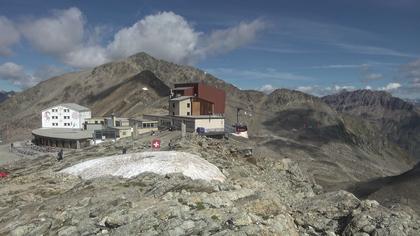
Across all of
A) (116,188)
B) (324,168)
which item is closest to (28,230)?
(116,188)

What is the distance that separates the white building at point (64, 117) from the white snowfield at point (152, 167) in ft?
297

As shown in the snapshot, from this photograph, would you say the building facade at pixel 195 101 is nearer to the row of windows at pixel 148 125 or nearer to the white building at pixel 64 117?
the row of windows at pixel 148 125

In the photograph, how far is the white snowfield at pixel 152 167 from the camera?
33469mm

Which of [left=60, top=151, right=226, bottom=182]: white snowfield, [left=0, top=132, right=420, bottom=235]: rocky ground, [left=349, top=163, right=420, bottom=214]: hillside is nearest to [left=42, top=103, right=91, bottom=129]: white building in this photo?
[left=349, top=163, right=420, bottom=214]: hillside

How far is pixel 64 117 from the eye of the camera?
128 metres

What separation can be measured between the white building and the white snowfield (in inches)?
3568

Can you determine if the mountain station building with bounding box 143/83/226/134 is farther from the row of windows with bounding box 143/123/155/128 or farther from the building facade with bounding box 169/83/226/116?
the row of windows with bounding box 143/123/155/128

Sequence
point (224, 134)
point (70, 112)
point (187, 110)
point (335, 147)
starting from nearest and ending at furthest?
point (224, 134)
point (187, 110)
point (70, 112)
point (335, 147)

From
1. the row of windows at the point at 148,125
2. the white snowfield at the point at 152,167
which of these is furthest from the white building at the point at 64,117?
the white snowfield at the point at 152,167

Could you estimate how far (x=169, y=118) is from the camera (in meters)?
87.9

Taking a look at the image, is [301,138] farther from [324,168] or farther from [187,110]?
[187,110]

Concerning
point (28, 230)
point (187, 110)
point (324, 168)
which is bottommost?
point (324, 168)

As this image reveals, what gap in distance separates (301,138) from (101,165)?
16572 cm

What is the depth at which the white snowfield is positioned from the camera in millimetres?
33469
